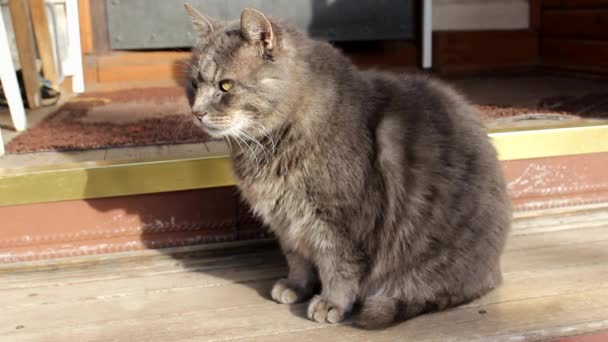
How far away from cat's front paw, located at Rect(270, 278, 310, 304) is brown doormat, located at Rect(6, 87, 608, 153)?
24.2 inches

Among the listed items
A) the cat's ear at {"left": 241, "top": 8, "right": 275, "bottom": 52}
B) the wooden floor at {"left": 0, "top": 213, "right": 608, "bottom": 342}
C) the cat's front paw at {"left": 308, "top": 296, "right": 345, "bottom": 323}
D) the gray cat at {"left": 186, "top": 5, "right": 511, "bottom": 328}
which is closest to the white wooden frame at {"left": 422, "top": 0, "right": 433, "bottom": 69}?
the wooden floor at {"left": 0, "top": 213, "right": 608, "bottom": 342}

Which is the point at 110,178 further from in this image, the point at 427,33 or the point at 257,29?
the point at 427,33

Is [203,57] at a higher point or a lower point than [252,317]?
higher

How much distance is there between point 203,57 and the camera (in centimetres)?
155

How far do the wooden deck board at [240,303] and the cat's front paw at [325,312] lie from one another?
2cm

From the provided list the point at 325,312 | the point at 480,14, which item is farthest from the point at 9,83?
the point at 480,14

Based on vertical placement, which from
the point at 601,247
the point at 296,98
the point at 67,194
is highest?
the point at 296,98

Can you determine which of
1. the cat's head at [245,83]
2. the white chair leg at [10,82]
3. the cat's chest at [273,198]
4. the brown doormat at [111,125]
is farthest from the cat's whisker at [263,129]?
the white chair leg at [10,82]

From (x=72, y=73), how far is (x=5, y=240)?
4.70ft

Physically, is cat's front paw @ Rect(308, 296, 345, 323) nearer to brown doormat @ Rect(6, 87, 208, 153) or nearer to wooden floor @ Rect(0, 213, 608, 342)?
wooden floor @ Rect(0, 213, 608, 342)

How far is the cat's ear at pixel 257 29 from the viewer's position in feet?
4.73

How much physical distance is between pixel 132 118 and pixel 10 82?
1.73ft

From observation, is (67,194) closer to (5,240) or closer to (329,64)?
(5,240)

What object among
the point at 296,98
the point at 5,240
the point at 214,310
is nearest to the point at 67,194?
the point at 5,240
